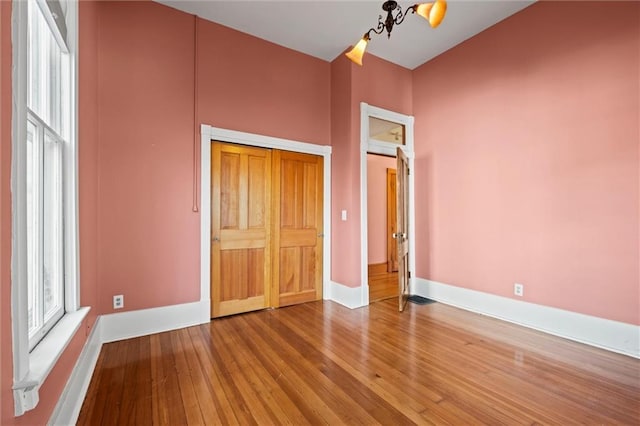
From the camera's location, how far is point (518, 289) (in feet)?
10.5

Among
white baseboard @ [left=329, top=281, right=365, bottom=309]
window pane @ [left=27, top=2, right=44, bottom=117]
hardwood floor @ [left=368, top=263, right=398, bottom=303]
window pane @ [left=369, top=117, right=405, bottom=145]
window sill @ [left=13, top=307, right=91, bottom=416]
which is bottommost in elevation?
hardwood floor @ [left=368, top=263, right=398, bottom=303]

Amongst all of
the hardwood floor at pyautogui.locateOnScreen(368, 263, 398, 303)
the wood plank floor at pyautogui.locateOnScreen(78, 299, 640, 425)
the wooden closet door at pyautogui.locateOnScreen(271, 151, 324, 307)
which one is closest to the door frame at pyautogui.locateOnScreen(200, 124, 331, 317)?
the wooden closet door at pyautogui.locateOnScreen(271, 151, 324, 307)

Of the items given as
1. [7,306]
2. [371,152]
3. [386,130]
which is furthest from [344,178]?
[7,306]

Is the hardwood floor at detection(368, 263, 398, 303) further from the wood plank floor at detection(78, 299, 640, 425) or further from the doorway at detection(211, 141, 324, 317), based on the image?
the wood plank floor at detection(78, 299, 640, 425)

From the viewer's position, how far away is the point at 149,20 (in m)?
2.99

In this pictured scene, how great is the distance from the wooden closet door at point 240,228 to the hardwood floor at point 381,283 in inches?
64.6

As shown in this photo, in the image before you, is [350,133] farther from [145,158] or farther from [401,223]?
[145,158]

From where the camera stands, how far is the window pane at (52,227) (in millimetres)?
1754

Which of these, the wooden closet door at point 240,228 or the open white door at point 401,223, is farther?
the open white door at point 401,223

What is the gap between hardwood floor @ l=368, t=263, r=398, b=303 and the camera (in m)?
4.32

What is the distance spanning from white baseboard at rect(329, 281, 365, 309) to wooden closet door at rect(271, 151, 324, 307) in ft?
0.90

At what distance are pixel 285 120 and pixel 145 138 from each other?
5.38 ft

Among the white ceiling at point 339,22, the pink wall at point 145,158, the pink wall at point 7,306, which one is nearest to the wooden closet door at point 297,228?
the pink wall at point 145,158

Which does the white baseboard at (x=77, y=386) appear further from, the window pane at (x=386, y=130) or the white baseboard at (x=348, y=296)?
the window pane at (x=386, y=130)
